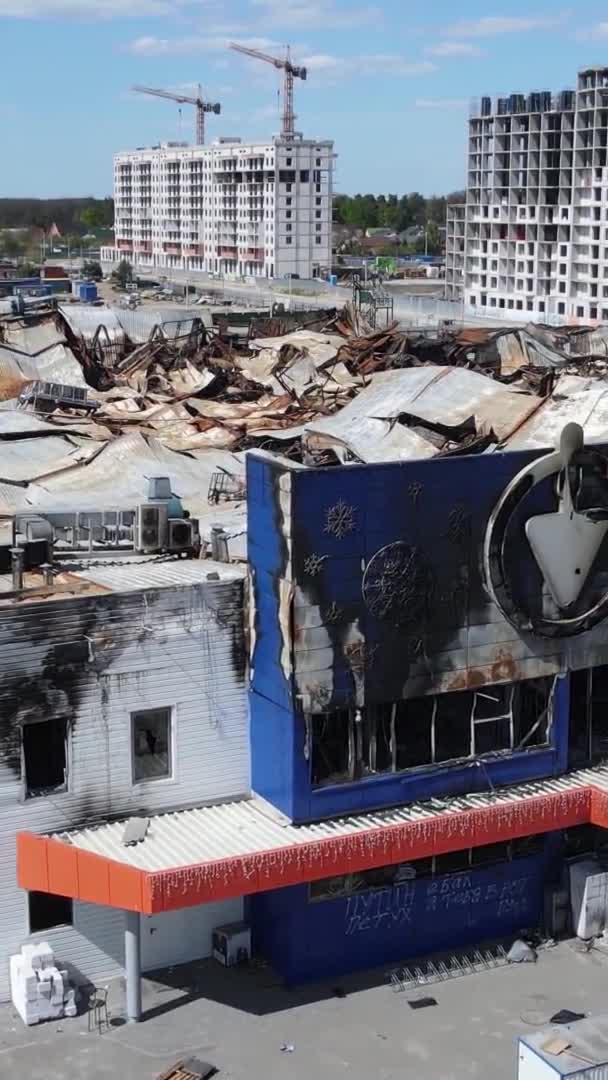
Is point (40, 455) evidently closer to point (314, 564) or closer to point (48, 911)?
point (48, 911)

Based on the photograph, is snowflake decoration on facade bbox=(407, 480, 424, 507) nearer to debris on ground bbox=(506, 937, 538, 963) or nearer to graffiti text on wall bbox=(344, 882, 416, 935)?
graffiti text on wall bbox=(344, 882, 416, 935)

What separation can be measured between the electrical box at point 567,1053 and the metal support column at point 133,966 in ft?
16.2

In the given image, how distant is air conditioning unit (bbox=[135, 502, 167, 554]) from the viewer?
21.5 metres

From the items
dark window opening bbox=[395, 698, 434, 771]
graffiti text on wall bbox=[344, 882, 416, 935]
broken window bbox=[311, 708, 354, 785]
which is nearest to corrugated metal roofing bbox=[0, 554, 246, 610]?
broken window bbox=[311, 708, 354, 785]

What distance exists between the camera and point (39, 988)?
17.8 metres

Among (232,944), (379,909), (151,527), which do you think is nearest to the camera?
(232,944)

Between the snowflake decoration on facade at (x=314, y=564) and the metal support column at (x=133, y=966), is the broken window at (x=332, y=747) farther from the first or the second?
the metal support column at (x=133, y=966)

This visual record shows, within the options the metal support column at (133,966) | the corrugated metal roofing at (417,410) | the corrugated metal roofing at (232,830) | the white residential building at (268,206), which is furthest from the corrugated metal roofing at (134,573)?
the white residential building at (268,206)

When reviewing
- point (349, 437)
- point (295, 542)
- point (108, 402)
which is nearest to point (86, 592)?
point (295, 542)

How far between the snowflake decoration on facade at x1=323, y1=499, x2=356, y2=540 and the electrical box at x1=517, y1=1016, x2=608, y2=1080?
6.51 m

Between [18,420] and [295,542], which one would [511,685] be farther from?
[18,420]

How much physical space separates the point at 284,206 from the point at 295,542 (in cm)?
15445

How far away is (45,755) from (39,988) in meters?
2.93

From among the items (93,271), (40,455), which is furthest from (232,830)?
(93,271)
